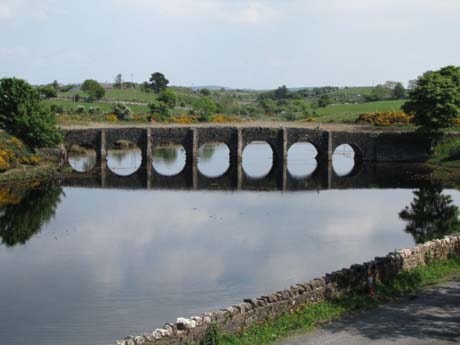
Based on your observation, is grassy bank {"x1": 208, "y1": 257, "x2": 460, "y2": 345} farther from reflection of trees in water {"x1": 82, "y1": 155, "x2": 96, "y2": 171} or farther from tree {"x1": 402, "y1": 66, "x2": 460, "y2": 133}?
reflection of trees in water {"x1": 82, "y1": 155, "x2": 96, "y2": 171}

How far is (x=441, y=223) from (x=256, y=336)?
27921 mm

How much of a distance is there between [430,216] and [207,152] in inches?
2407

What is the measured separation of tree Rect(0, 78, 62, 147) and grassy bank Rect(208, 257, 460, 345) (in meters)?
52.2

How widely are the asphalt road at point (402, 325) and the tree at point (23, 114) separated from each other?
5458 centimetres

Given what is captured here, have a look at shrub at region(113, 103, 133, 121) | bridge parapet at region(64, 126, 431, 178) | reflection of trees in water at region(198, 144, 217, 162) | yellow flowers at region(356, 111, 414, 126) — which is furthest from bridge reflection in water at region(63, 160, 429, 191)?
shrub at region(113, 103, 133, 121)

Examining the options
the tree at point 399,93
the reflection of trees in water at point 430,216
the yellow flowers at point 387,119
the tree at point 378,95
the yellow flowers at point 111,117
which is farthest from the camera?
the tree at point 378,95

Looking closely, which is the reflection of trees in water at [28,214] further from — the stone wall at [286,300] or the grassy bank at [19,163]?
the stone wall at [286,300]

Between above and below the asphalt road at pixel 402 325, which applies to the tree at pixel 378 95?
above

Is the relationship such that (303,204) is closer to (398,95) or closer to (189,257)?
(189,257)

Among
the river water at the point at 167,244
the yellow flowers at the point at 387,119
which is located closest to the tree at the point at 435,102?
the river water at the point at 167,244

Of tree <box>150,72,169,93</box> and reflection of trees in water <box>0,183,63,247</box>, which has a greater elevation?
tree <box>150,72,169,93</box>

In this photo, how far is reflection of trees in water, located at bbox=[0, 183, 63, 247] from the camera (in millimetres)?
42072

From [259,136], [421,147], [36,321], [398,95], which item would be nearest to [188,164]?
[259,136]

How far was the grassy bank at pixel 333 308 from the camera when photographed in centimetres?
2022
